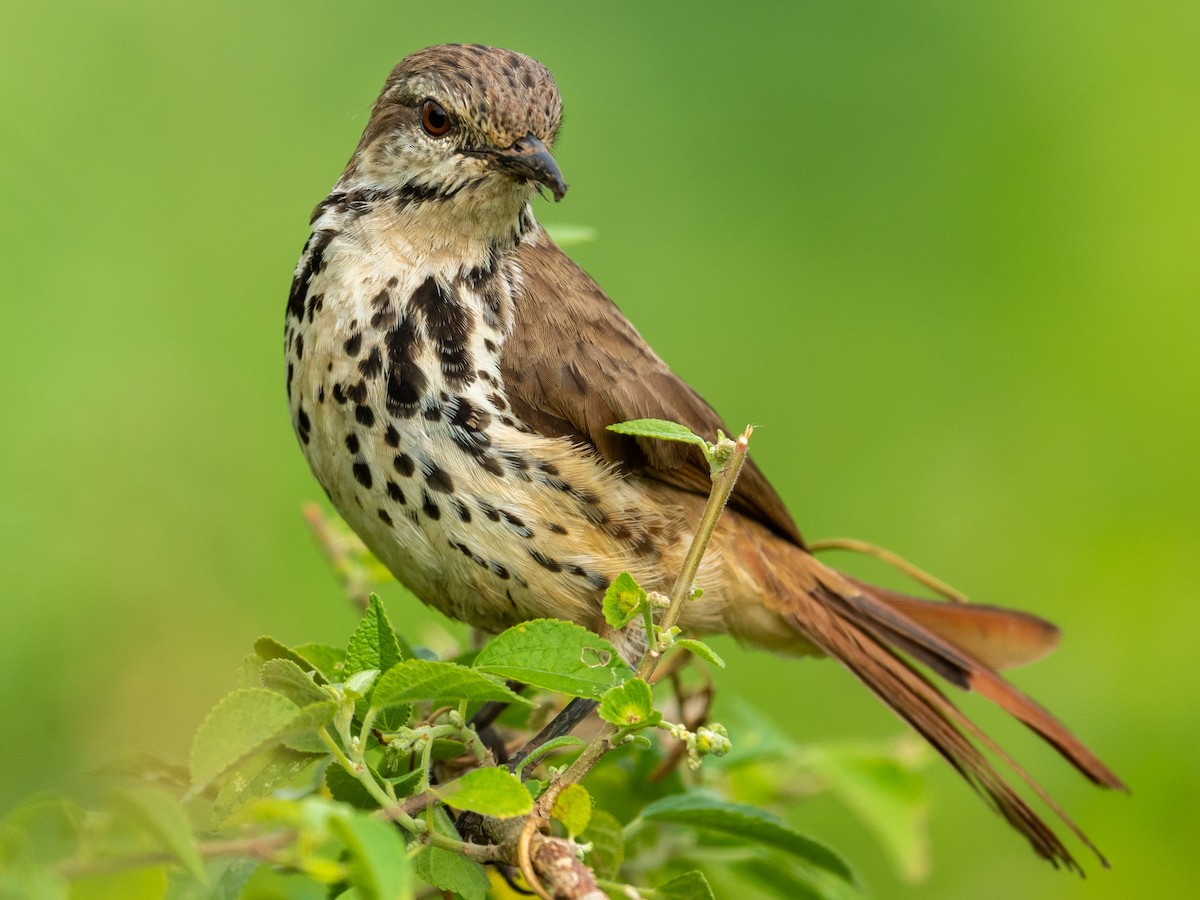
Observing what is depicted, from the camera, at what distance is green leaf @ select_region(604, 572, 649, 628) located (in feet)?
7.09

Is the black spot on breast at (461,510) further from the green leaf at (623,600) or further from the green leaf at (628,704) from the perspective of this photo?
the green leaf at (628,704)

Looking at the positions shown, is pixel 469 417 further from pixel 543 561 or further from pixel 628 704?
pixel 628 704

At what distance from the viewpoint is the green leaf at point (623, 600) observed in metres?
2.16

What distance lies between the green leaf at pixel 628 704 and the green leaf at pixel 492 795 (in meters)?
0.17

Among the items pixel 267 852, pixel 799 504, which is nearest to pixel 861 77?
pixel 799 504

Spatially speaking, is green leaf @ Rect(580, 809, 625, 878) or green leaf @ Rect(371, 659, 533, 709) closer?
green leaf @ Rect(371, 659, 533, 709)

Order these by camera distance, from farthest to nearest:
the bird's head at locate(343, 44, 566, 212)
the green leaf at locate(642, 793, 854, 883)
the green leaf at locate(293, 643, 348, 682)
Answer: the bird's head at locate(343, 44, 566, 212) → the green leaf at locate(642, 793, 854, 883) → the green leaf at locate(293, 643, 348, 682)

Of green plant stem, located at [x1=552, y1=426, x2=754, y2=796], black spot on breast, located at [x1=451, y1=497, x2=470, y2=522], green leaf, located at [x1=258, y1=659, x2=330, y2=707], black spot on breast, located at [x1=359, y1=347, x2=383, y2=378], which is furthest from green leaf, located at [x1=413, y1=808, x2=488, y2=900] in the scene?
black spot on breast, located at [x1=359, y1=347, x2=383, y2=378]

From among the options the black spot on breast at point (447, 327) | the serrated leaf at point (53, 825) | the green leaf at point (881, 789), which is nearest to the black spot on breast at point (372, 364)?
the black spot on breast at point (447, 327)

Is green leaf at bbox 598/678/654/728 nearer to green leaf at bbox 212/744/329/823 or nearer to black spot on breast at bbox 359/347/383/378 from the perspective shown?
green leaf at bbox 212/744/329/823

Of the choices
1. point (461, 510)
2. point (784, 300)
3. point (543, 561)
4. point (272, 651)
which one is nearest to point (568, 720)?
point (543, 561)

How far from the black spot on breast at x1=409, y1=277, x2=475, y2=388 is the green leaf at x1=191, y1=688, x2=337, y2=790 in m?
1.53

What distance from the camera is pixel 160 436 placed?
5688 millimetres

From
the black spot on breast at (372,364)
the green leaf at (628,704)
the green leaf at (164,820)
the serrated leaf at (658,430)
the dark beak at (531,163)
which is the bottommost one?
the green leaf at (164,820)
